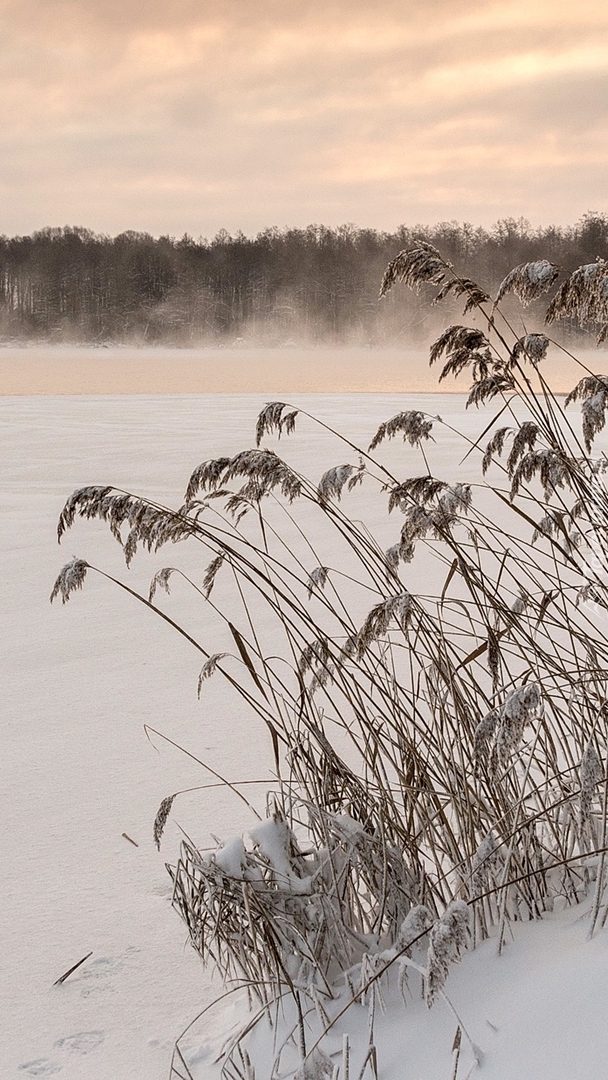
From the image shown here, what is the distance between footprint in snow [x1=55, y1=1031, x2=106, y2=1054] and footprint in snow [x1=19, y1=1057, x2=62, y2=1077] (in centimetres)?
4

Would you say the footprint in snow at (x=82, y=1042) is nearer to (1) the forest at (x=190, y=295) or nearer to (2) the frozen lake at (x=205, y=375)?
(2) the frozen lake at (x=205, y=375)

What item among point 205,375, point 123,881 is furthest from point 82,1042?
point 205,375

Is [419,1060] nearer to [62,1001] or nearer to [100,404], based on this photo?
[62,1001]

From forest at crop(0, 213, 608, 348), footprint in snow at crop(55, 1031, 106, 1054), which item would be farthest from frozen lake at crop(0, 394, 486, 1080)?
forest at crop(0, 213, 608, 348)

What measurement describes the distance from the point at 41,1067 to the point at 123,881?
61 cm

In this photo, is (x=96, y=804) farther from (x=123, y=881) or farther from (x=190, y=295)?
(x=190, y=295)

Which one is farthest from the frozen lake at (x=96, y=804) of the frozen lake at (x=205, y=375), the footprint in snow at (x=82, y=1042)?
the frozen lake at (x=205, y=375)

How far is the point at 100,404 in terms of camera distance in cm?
1520

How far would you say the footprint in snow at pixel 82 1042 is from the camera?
1.71 m

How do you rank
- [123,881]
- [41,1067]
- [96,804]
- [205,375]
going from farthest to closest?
[205,375]
[96,804]
[123,881]
[41,1067]

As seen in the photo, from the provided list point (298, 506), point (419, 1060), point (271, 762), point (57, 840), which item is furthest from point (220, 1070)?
point (298, 506)

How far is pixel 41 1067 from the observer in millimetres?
1660

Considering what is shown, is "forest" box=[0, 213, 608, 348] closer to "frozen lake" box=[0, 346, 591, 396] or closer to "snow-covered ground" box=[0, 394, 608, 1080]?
"frozen lake" box=[0, 346, 591, 396]

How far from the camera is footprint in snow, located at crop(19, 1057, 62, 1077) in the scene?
64.7 inches
